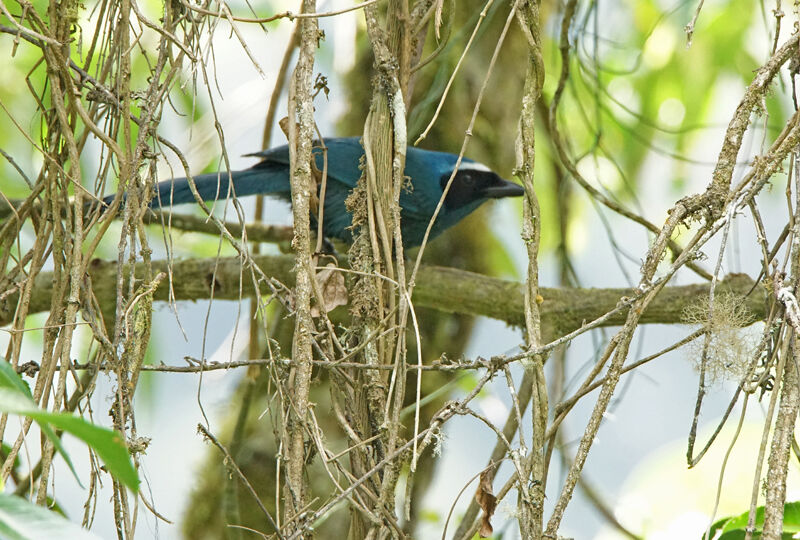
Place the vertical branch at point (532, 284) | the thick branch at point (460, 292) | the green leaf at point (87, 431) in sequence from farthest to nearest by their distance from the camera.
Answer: the thick branch at point (460, 292) → the vertical branch at point (532, 284) → the green leaf at point (87, 431)

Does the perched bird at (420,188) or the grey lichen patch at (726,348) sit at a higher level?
the perched bird at (420,188)

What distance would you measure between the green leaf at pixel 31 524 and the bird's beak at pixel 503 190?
13.9 feet

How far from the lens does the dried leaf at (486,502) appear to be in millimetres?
1647

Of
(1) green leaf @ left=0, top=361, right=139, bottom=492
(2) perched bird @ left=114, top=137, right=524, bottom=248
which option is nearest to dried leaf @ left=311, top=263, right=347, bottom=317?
(1) green leaf @ left=0, top=361, right=139, bottom=492

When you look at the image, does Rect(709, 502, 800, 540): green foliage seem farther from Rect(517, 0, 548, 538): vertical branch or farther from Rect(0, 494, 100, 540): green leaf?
Rect(0, 494, 100, 540): green leaf

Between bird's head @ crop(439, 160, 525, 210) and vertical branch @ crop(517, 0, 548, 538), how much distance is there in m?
2.83

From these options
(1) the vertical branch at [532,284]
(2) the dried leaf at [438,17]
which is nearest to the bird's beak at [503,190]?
(1) the vertical branch at [532,284]

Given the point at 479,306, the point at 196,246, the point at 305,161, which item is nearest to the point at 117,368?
the point at 305,161

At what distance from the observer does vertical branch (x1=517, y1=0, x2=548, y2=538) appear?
1520 mm

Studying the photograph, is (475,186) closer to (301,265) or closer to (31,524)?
(301,265)

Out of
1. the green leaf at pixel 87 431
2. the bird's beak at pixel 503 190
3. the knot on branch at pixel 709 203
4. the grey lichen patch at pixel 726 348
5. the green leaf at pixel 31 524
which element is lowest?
the green leaf at pixel 31 524

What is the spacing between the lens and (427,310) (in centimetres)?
479

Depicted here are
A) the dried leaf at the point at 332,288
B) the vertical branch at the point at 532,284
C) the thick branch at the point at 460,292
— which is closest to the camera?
the vertical branch at the point at 532,284

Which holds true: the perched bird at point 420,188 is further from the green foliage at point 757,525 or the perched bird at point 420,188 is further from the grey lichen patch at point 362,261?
the green foliage at point 757,525
